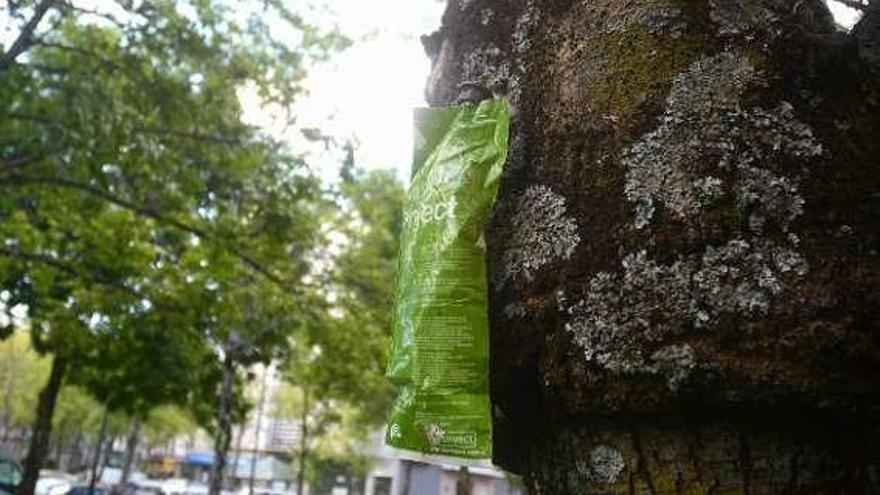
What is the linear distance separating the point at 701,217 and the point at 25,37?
8.69 meters

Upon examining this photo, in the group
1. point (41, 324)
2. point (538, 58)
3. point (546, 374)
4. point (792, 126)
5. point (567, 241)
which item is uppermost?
point (41, 324)

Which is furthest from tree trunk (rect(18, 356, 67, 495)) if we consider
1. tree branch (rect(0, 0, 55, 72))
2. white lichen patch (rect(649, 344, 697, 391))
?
white lichen patch (rect(649, 344, 697, 391))

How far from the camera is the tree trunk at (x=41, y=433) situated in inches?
635

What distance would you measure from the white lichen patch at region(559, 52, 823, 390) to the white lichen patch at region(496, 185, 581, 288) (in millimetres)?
91

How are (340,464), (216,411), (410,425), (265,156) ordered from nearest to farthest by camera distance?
(410,425) < (265,156) < (216,411) < (340,464)

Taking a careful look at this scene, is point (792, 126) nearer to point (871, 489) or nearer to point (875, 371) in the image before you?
point (875, 371)

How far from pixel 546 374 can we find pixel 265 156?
9185 millimetres

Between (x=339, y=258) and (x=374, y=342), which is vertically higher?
(x=339, y=258)

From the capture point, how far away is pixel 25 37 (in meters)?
8.12

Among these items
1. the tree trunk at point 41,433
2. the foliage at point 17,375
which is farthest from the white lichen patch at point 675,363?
the foliage at point 17,375

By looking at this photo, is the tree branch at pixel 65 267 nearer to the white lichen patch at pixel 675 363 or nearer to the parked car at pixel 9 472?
the white lichen patch at pixel 675 363

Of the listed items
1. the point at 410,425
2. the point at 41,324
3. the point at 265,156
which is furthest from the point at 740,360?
the point at 41,324

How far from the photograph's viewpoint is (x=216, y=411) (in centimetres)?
1697

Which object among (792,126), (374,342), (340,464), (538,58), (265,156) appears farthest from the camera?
(340,464)
